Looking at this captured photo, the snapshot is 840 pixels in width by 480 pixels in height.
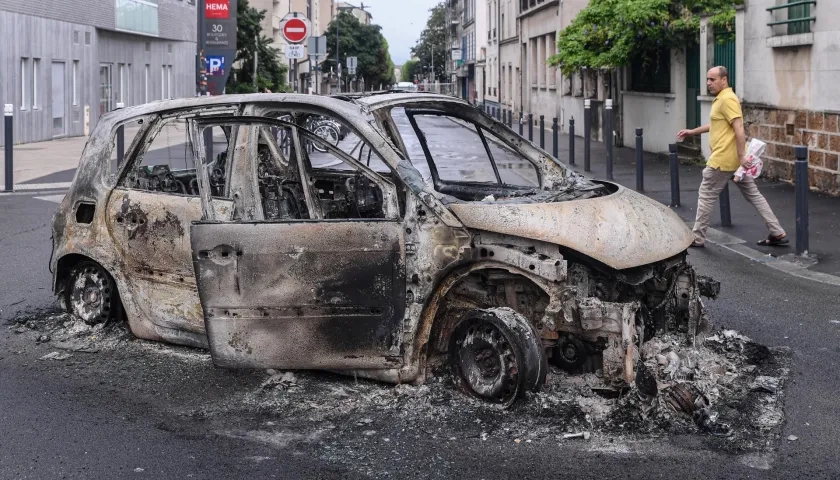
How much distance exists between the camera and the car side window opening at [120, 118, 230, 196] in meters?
6.80

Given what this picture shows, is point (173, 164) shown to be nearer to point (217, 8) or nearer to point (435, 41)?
point (217, 8)

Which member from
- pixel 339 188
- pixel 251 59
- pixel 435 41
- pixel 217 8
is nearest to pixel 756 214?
pixel 339 188

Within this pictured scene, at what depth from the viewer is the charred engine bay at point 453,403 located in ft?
17.1

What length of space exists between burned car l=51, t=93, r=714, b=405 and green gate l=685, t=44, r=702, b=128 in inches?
662

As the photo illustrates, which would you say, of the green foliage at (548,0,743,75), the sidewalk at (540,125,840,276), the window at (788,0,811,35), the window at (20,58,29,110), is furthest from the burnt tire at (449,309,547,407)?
the window at (20,58,29,110)

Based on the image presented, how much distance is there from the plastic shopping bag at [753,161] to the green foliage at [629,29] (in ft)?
33.0

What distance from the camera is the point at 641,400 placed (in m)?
5.41

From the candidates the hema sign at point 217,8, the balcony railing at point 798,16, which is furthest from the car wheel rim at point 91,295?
Result: the hema sign at point 217,8

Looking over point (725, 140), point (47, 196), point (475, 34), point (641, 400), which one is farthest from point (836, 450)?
point (475, 34)

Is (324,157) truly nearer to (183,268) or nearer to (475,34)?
(183,268)

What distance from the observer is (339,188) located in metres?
7.19

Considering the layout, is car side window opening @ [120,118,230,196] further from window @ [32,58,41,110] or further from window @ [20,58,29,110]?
window @ [32,58,41,110]

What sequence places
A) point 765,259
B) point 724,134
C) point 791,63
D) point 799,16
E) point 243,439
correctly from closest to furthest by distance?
point 243,439
point 765,259
point 724,134
point 799,16
point 791,63

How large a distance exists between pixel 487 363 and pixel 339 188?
6.62 feet
